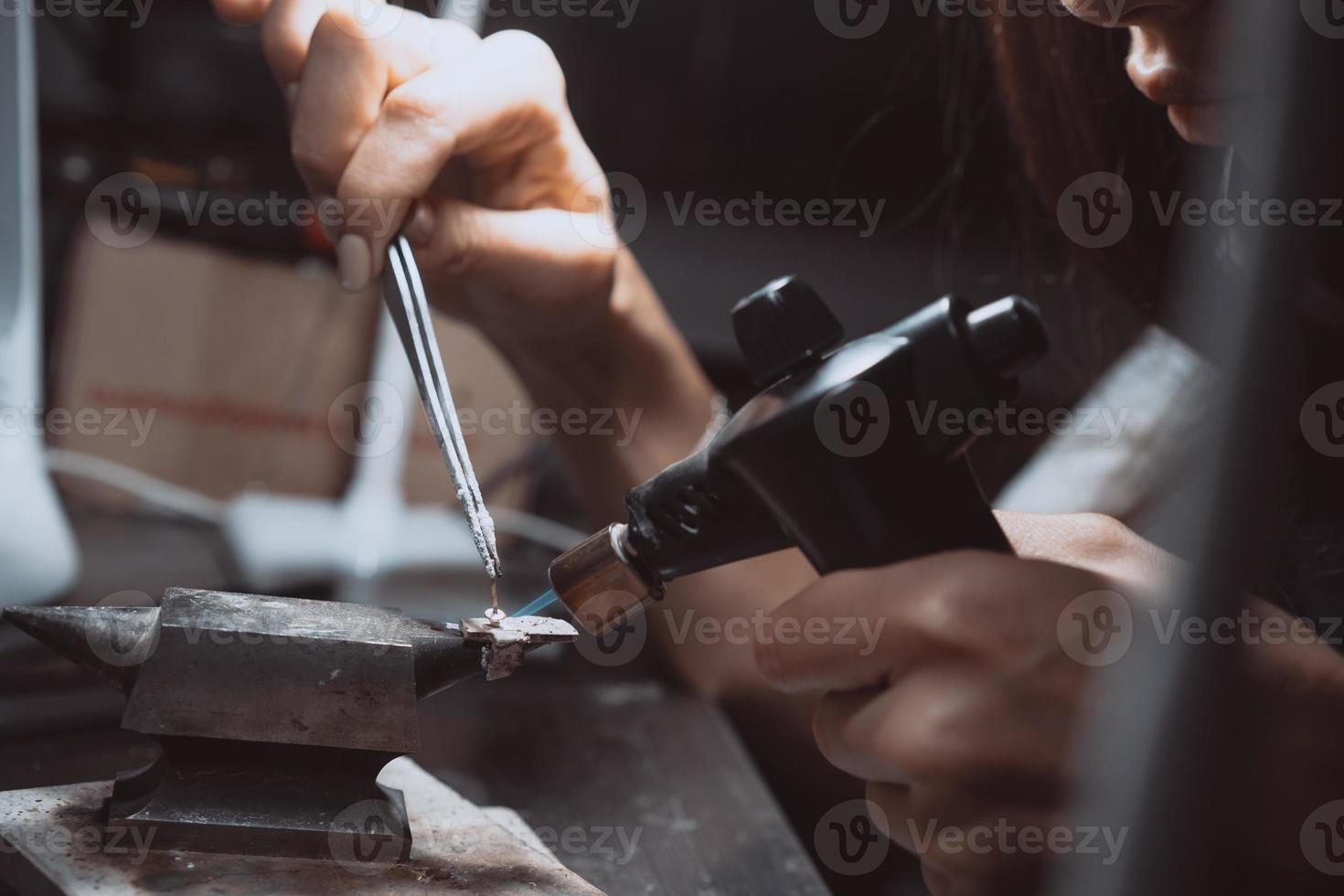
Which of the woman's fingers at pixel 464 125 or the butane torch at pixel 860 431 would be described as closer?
the butane torch at pixel 860 431

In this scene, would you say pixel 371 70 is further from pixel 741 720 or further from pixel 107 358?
pixel 107 358

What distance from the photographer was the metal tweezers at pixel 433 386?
0.56m

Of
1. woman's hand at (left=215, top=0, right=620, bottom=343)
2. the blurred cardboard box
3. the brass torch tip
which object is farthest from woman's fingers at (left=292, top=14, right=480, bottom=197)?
the blurred cardboard box

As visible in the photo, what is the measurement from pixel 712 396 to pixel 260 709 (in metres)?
0.61

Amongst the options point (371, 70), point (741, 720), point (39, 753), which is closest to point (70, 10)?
point (371, 70)

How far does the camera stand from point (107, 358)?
1.15m

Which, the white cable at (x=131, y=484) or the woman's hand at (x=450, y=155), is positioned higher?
the woman's hand at (x=450, y=155)

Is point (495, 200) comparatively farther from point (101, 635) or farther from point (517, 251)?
point (101, 635)

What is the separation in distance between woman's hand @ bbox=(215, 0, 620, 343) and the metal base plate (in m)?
0.32

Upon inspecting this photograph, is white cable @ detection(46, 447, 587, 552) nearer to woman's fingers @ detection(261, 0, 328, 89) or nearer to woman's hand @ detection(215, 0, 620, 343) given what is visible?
woman's hand @ detection(215, 0, 620, 343)

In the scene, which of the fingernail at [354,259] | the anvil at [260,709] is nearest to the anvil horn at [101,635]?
the anvil at [260,709]

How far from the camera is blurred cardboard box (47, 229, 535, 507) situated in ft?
3.74

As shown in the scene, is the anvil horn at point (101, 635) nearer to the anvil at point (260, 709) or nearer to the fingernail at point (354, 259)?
the anvil at point (260, 709)

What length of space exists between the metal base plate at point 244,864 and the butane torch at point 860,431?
189 millimetres
